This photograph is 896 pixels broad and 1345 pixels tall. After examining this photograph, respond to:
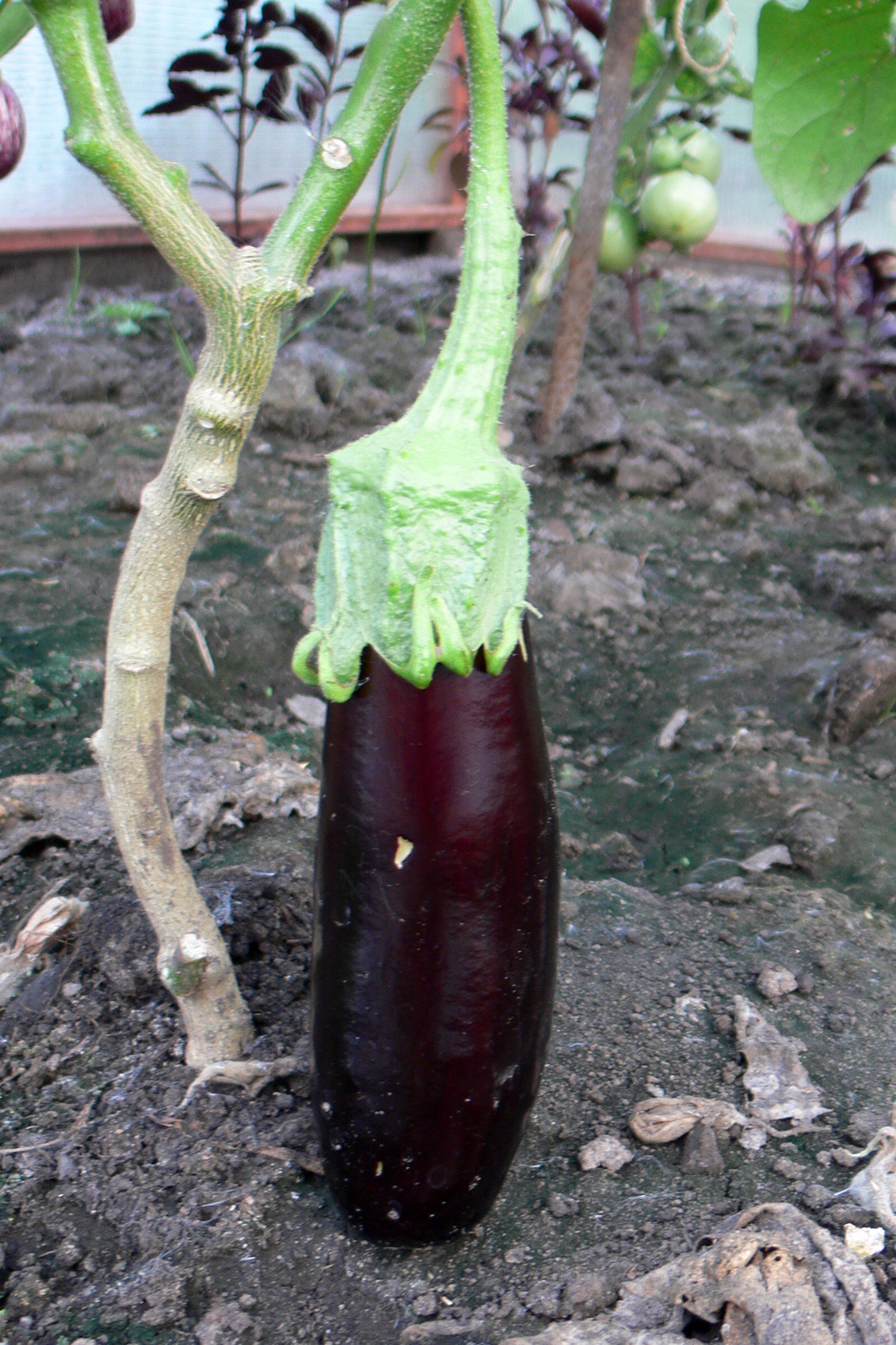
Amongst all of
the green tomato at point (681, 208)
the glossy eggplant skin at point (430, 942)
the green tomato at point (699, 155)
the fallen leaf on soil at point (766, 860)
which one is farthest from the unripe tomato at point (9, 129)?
the green tomato at point (699, 155)

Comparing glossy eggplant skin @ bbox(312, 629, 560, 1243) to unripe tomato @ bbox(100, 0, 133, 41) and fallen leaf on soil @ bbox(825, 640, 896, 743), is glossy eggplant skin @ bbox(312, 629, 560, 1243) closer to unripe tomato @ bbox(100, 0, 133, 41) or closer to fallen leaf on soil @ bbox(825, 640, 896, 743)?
unripe tomato @ bbox(100, 0, 133, 41)

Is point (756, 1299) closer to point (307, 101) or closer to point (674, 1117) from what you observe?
point (674, 1117)

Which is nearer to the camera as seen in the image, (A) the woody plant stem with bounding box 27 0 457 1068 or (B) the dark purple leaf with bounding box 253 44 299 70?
(A) the woody plant stem with bounding box 27 0 457 1068

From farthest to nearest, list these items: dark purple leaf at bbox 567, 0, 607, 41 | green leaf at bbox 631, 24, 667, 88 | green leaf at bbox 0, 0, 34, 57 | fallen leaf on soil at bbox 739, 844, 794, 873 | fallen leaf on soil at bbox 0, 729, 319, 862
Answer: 1. dark purple leaf at bbox 567, 0, 607, 41
2. green leaf at bbox 631, 24, 667, 88
3. fallen leaf on soil at bbox 739, 844, 794, 873
4. fallen leaf on soil at bbox 0, 729, 319, 862
5. green leaf at bbox 0, 0, 34, 57

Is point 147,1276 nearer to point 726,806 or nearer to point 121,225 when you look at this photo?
point 726,806

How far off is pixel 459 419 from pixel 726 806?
3.81 ft

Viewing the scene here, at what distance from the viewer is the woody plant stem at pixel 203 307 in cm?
68

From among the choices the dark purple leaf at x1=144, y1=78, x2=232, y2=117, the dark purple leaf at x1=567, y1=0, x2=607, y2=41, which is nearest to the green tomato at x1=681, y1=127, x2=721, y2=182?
the dark purple leaf at x1=567, y1=0, x2=607, y2=41

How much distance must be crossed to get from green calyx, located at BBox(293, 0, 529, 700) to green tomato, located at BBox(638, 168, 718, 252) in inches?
84.9

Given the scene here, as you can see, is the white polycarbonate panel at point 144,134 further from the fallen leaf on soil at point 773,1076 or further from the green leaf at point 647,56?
the fallen leaf on soil at point 773,1076

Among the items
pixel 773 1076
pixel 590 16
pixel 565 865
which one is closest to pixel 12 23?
pixel 773 1076

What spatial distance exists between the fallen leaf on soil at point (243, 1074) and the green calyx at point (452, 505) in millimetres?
432

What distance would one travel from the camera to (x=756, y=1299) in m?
0.81

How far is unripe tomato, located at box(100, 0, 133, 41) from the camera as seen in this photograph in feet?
2.72
